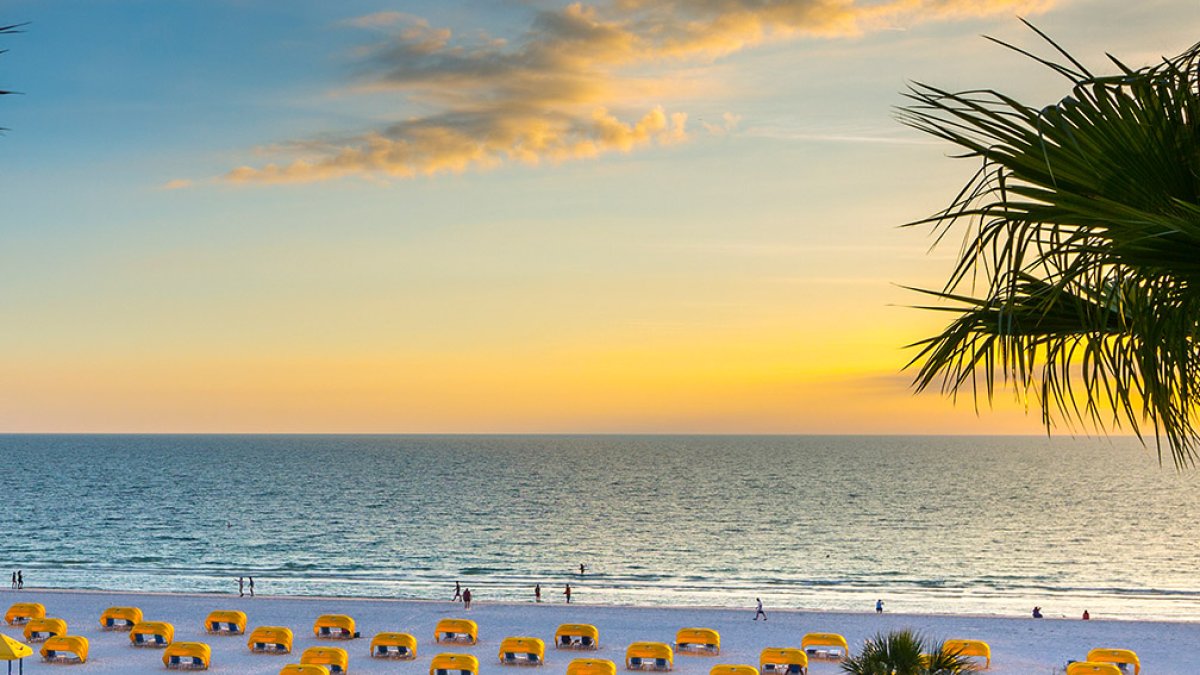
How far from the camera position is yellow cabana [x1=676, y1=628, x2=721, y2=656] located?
93.9 ft

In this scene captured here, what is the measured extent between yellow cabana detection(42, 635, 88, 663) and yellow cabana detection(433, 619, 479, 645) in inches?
329

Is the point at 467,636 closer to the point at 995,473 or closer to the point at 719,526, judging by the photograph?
the point at 719,526

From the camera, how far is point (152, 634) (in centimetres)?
2864

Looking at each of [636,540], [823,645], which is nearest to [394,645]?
[823,645]

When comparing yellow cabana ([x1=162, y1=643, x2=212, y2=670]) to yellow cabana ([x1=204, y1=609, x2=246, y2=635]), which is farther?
yellow cabana ([x1=204, y1=609, x2=246, y2=635])

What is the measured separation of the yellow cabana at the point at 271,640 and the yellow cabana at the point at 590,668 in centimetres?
801

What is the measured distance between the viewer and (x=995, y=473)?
185875 millimetres

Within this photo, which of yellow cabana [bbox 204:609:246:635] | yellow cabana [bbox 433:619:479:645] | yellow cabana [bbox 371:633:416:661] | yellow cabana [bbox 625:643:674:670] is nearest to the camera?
yellow cabana [bbox 625:643:674:670]

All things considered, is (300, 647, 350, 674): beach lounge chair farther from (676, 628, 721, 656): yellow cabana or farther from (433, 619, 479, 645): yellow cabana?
(676, 628, 721, 656): yellow cabana

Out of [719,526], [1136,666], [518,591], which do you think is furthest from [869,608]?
[719,526]

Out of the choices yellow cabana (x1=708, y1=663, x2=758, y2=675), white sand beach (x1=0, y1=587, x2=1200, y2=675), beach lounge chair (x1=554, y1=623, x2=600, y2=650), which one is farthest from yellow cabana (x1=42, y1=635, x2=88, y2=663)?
yellow cabana (x1=708, y1=663, x2=758, y2=675)

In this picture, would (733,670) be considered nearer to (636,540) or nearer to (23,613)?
(23,613)

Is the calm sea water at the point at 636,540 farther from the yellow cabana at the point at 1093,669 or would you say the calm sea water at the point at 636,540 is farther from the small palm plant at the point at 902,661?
the small palm plant at the point at 902,661

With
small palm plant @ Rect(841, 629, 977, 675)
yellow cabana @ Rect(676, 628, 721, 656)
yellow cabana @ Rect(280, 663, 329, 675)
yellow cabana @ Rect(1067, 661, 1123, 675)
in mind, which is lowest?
yellow cabana @ Rect(676, 628, 721, 656)
